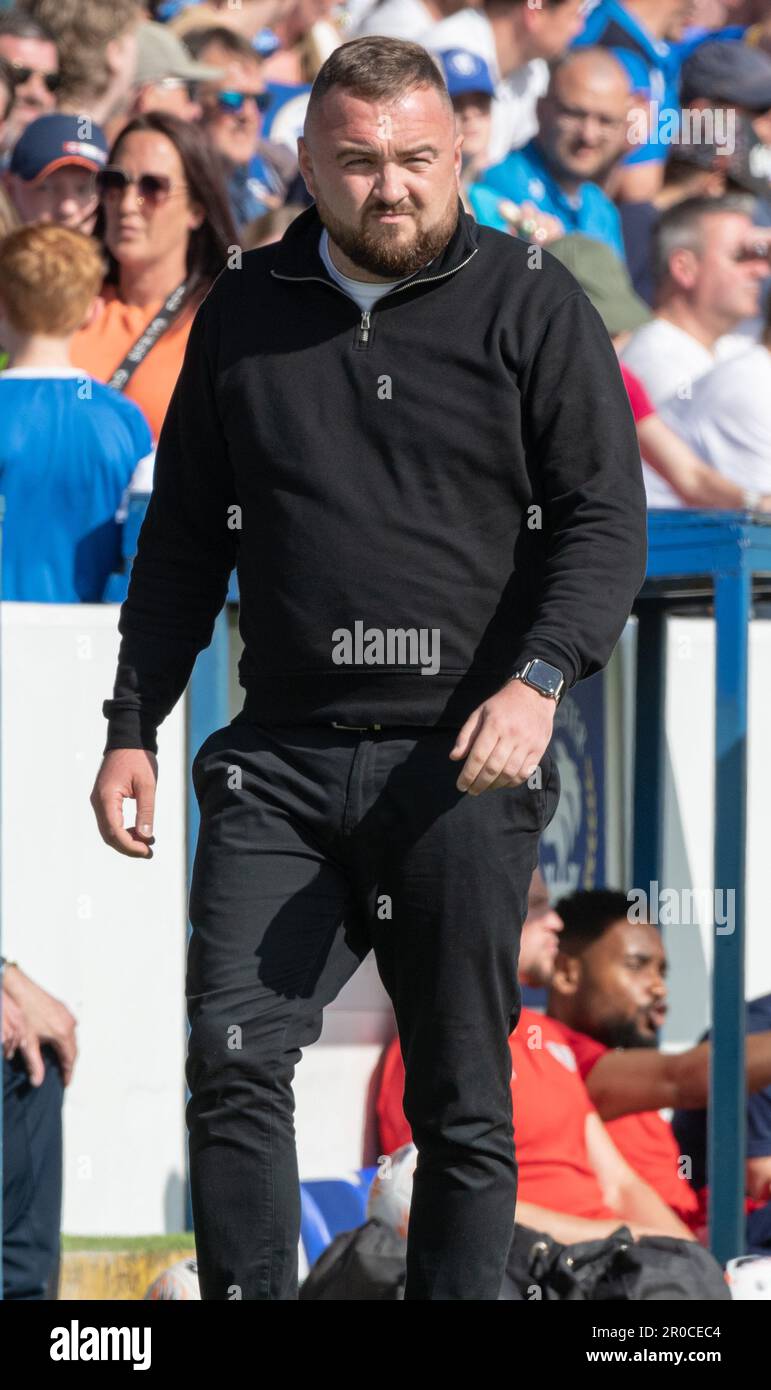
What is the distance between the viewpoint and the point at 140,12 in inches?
282

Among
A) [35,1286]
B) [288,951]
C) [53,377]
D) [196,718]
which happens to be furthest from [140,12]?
[288,951]

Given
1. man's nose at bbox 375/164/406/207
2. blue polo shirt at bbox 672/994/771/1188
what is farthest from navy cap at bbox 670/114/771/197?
man's nose at bbox 375/164/406/207

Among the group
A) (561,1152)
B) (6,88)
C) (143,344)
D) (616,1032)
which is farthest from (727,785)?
(6,88)

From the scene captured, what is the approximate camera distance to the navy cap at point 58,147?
575cm

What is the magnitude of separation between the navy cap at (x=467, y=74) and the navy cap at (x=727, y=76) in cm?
125

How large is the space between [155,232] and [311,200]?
1.32 meters

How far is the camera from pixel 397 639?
99.3 inches

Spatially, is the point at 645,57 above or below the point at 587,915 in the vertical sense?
above

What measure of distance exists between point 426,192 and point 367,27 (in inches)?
226

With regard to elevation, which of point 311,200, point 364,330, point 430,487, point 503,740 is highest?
point 311,200

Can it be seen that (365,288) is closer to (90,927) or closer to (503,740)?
(503,740)

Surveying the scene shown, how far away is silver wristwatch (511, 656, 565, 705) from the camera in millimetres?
2432

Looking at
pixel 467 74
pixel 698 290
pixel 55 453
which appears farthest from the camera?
pixel 467 74
